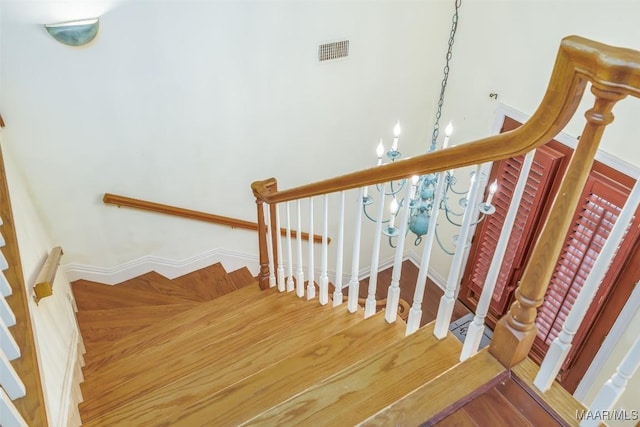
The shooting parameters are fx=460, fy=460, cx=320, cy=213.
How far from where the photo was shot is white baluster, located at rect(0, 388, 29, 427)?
1.10 meters

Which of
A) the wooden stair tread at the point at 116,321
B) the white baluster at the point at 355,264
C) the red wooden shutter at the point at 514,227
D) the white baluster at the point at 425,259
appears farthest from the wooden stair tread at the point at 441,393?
the red wooden shutter at the point at 514,227

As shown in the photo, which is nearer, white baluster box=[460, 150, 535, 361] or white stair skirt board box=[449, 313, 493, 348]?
white baluster box=[460, 150, 535, 361]

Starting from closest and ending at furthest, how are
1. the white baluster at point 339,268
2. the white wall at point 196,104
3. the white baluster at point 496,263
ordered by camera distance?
the white baluster at point 496,263
the white baluster at point 339,268
the white wall at point 196,104

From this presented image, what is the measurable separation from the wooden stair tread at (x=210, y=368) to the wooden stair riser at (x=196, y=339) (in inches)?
0.6

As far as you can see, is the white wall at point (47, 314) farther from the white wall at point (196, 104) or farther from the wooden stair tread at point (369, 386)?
the wooden stair tread at point (369, 386)

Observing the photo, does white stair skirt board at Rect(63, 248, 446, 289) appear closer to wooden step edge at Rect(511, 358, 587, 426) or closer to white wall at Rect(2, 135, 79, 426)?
white wall at Rect(2, 135, 79, 426)

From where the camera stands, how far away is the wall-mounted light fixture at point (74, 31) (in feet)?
8.41

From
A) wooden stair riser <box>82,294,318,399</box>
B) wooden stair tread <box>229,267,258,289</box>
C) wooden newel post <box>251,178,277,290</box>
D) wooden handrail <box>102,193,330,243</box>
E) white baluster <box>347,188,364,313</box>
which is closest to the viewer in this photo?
white baluster <box>347,188,364,313</box>

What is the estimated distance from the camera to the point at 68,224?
3314 millimetres

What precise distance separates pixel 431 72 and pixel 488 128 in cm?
77

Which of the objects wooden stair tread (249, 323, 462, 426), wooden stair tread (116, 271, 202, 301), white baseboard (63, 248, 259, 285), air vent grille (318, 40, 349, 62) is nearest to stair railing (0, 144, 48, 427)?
wooden stair tread (249, 323, 462, 426)

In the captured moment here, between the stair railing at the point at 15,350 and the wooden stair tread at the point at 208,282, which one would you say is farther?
the wooden stair tread at the point at 208,282

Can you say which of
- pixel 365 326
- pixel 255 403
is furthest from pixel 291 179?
pixel 255 403

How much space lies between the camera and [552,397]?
1.29 m
